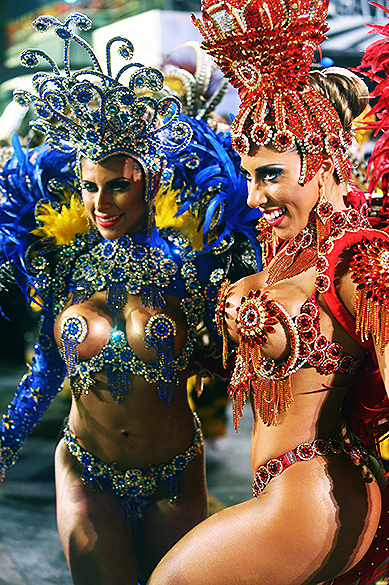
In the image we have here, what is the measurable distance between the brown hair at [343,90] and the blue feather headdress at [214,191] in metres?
0.48

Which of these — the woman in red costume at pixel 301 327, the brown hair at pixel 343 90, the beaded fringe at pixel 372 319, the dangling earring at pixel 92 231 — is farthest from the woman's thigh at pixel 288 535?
the dangling earring at pixel 92 231

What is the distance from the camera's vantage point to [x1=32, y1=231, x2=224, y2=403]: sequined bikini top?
175 centimetres

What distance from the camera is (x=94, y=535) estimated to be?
1.76 m

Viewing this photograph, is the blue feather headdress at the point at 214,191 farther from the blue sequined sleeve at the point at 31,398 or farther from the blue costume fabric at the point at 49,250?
the blue sequined sleeve at the point at 31,398

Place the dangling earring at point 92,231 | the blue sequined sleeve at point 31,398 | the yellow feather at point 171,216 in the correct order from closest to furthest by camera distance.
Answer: the dangling earring at point 92,231 < the yellow feather at point 171,216 < the blue sequined sleeve at point 31,398

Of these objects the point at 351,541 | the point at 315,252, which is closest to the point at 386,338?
the point at 315,252

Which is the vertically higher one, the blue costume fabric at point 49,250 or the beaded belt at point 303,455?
the blue costume fabric at point 49,250

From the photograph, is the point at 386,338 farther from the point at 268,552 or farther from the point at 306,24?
the point at 306,24

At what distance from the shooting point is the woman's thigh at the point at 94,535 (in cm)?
175

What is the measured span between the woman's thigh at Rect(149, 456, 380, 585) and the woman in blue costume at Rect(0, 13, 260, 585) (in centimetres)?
49

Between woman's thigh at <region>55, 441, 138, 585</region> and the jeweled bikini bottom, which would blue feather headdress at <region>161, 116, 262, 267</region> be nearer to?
the jeweled bikini bottom

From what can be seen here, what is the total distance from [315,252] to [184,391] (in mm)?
695

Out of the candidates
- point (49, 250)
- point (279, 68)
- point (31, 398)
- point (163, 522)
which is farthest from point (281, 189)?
point (31, 398)

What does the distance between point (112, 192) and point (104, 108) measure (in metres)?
0.22
